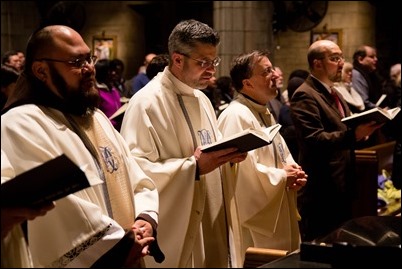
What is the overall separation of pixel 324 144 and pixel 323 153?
16 cm

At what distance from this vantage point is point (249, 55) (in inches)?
186

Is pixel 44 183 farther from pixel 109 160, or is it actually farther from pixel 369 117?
pixel 369 117

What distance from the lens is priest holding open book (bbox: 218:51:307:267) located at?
4512mm

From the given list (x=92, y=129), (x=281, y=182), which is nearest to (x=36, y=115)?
(x=92, y=129)

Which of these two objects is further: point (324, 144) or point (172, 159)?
point (324, 144)

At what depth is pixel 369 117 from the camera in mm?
5113

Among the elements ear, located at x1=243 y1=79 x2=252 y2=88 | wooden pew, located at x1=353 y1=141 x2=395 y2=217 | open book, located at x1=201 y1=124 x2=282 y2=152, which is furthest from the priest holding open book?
wooden pew, located at x1=353 y1=141 x2=395 y2=217

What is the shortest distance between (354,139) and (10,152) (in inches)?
119

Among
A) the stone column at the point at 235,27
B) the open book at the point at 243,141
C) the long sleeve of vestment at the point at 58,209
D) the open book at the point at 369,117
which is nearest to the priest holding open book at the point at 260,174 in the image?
the open book at the point at 369,117

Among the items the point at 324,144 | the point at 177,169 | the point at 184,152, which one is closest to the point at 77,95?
the point at 177,169

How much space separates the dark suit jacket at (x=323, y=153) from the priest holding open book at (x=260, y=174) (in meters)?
0.63

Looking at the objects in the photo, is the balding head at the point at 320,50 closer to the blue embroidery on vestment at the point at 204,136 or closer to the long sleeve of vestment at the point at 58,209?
the blue embroidery on vestment at the point at 204,136

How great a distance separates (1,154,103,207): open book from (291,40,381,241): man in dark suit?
10.8 feet

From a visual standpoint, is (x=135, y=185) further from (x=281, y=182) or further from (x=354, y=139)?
(x=354, y=139)
